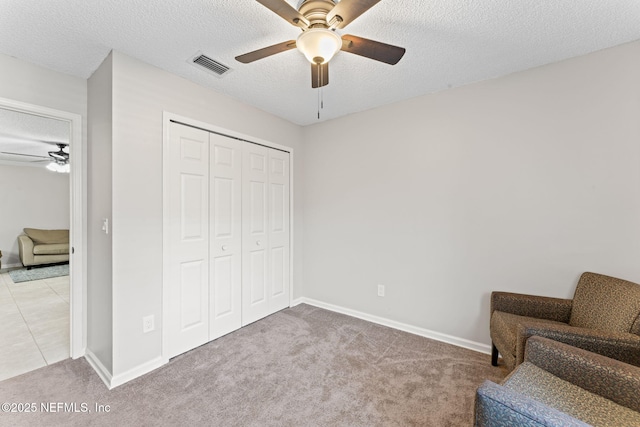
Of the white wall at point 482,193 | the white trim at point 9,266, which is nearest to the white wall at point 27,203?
the white trim at point 9,266

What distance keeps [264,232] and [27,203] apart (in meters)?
6.72

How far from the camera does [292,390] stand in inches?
72.3

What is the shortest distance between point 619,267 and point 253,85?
3.17 meters

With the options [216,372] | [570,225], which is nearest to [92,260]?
[216,372]

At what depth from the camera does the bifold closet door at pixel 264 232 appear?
2885 millimetres

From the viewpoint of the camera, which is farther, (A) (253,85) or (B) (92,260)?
(A) (253,85)

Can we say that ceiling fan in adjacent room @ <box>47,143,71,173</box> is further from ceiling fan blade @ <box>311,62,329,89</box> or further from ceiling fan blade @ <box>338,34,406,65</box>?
ceiling fan blade @ <box>338,34,406,65</box>

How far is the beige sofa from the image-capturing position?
5.32 metres

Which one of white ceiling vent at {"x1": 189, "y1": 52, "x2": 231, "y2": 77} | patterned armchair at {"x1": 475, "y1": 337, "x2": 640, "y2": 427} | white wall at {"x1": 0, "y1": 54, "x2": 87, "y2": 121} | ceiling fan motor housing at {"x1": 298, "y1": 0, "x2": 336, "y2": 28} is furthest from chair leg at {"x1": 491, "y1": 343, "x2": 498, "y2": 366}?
white wall at {"x1": 0, "y1": 54, "x2": 87, "y2": 121}

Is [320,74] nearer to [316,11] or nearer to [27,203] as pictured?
[316,11]

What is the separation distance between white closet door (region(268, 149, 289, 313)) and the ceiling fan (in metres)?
1.79

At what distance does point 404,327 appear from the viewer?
276 centimetres

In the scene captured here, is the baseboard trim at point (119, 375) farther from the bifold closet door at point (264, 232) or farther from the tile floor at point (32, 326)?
the bifold closet door at point (264, 232)

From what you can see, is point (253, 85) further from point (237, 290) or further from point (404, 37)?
point (237, 290)
